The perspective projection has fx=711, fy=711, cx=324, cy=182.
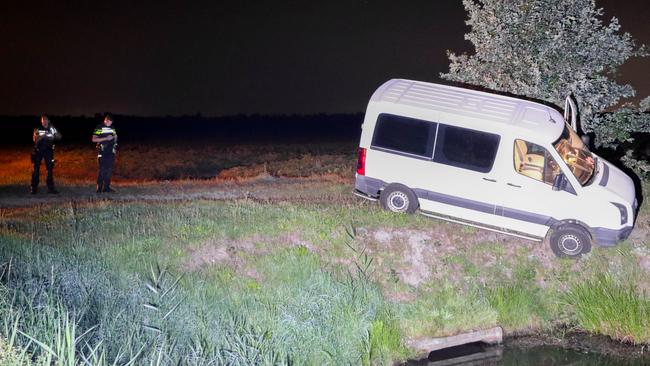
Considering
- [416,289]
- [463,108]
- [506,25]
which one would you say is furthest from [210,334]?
[506,25]

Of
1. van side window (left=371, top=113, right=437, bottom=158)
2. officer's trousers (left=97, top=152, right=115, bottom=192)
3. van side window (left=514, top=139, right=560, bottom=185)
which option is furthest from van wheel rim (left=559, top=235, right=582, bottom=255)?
officer's trousers (left=97, top=152, right=115, bottom=192)

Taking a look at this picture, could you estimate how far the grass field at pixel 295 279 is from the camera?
974 centimetres

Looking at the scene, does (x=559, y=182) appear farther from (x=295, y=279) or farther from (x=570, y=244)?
(x=295, y=279)

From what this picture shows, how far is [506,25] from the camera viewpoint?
17750 mm

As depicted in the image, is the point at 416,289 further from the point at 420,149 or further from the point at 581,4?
the point at 581,4

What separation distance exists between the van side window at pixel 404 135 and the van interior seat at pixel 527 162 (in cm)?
157

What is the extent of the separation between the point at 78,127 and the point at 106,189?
62.4 meters

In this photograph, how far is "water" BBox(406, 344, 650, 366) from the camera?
1112 cm

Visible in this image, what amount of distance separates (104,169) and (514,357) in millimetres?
11077

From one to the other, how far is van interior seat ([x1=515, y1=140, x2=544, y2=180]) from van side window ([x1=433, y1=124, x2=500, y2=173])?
1.33 feet

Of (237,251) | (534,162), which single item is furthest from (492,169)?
(237,251)

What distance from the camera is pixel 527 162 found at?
13.0 metres

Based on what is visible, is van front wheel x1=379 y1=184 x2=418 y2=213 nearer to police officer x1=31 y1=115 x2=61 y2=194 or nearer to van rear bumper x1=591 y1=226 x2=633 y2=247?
van rear bumper x1=591 y1=226 x2=633 y2=247

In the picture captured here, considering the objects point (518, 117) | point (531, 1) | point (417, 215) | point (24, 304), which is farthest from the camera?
point (531, 1)
